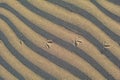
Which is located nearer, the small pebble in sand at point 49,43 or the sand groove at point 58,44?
the sand groove at point 58,44

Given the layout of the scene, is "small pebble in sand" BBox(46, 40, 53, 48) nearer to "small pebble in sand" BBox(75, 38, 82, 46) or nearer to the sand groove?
the sand groove

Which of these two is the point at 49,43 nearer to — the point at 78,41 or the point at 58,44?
the point at 58,44

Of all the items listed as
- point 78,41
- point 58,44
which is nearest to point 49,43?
point 58,44

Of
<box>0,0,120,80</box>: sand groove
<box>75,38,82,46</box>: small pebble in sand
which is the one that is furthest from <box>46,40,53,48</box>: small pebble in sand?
<box>75,38,82,46</box>: small pebble in sand

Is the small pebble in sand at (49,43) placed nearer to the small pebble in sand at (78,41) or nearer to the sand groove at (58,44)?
the sand groove at (58,44)

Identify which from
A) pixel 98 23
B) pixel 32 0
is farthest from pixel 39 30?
pixel 98 23

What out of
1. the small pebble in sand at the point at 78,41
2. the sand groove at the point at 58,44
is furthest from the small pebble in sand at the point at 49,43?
the small pebble in sand at the point at 78,41

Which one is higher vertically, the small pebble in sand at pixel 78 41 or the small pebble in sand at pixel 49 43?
the small pebble in sand at pixel 78 41

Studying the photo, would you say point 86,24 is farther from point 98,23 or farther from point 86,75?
point 86,75
